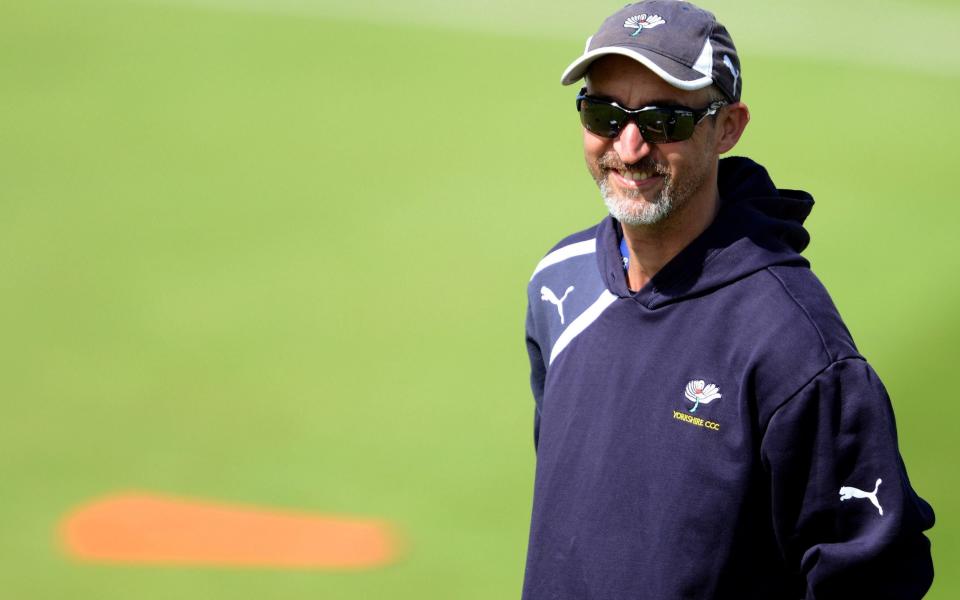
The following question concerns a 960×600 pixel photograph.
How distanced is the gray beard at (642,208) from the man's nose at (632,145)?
2.9 inches

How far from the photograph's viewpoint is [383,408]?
529 cm

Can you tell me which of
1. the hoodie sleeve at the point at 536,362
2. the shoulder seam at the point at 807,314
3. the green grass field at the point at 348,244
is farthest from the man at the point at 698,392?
the green grass field at the point at 348,244

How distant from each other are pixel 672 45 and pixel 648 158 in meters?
0.22

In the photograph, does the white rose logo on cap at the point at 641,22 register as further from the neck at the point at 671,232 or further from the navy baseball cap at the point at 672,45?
the neck at the point at 671,232

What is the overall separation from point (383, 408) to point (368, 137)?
2.37 metres

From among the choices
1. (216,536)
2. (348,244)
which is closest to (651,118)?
(216,536)

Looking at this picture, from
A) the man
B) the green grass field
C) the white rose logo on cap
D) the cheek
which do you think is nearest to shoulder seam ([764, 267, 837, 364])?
the man

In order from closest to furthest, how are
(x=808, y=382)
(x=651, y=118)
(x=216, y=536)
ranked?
(x=808, y=382) < (x=651, y=118) < (x=216, y=536)

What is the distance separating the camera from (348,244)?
6.31m

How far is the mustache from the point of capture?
252 cm

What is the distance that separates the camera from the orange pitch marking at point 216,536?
4.51 metres

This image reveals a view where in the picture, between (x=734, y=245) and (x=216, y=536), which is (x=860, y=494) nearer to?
(x=734, y=245)

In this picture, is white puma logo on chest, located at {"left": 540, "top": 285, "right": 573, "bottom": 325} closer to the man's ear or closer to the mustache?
the mustache

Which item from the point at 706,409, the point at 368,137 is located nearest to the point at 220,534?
the point at 706,409
